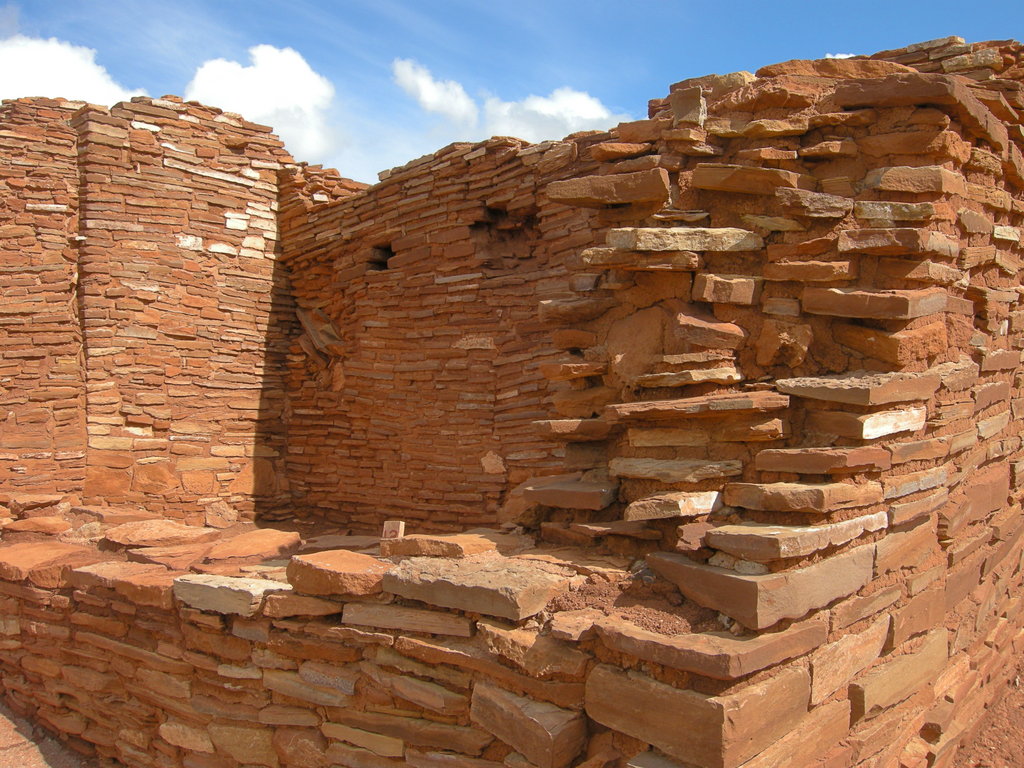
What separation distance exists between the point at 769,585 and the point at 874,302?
1064 millimetres

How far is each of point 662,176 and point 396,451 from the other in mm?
4506

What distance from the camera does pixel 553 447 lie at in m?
5.82

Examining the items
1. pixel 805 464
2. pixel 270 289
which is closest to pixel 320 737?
pixel 805 464

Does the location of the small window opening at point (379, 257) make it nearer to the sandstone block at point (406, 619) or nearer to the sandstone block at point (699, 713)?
the sandstone block at point (406, 619)

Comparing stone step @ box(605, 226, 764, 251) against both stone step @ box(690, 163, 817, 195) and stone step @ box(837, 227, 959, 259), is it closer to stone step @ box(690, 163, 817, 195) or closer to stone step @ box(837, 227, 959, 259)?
stone step @ box(690, 163, 817, 195)

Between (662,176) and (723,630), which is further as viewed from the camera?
(662,176)

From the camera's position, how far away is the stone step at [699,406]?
2.66 m

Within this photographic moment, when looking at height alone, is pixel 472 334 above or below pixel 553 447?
above

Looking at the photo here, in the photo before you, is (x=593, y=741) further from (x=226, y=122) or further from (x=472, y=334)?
(x=226, y=122)

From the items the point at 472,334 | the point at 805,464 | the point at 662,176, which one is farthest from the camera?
the point at 472,334

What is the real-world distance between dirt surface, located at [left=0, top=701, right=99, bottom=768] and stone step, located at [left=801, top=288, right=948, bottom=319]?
428 cm

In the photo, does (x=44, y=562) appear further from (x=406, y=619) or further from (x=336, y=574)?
(x=406, y=619)

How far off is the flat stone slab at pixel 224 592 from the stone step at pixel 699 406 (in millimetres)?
1642

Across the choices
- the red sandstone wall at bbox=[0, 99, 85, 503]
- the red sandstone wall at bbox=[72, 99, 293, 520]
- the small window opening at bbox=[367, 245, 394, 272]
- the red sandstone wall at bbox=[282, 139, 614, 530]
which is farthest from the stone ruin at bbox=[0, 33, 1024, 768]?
the small window opening at bbox=[367, 245, 394, 272]
